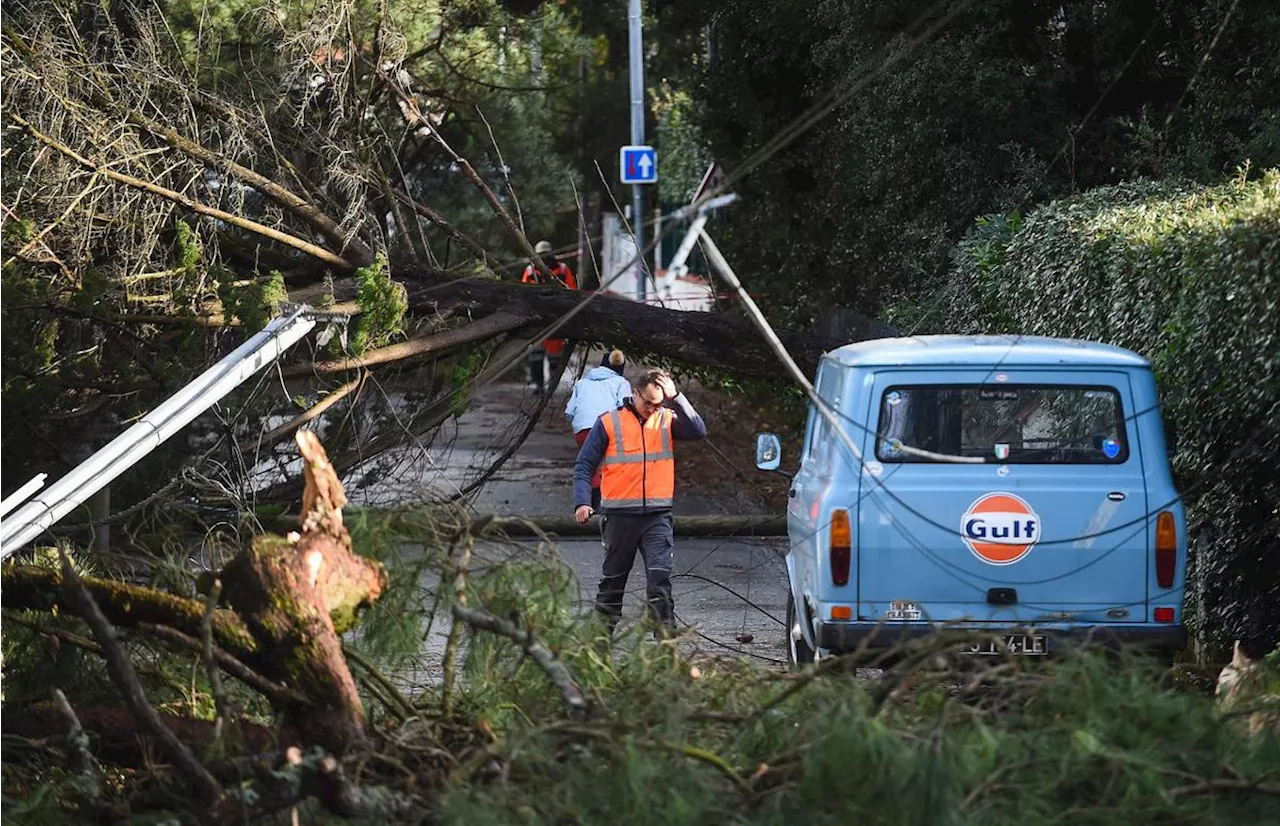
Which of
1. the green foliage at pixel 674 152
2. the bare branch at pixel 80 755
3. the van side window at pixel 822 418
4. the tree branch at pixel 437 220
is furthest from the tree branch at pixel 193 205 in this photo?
the green foliage at pixel 674 152

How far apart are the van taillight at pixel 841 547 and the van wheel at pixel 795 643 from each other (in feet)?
2.74

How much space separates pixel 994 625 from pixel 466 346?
19.6ft

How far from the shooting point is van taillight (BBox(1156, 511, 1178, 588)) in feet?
24.3

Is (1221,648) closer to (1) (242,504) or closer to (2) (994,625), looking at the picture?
(2) (994,625)

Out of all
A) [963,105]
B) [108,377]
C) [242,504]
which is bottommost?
[242,504]

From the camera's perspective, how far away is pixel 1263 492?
8.27 metres

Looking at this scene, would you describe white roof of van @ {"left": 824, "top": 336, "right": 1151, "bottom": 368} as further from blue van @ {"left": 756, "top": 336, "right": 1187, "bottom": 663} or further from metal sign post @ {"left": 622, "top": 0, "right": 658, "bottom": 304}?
metal sign post @ {"left": 622, "top": 0, "right": 658, "bottom": 304}

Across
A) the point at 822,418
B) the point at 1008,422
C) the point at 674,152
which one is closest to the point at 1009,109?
the point at 1008,422

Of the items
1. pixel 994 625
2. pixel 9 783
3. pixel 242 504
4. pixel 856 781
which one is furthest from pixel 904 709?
pixel 242 504

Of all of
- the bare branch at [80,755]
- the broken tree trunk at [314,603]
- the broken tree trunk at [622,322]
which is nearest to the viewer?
the bare branch at [80,755]

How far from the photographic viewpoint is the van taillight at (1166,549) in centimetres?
741

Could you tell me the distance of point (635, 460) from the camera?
9828 millimetres

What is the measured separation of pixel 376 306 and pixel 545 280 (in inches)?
92.5

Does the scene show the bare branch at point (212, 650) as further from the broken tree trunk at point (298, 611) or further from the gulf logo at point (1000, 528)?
the gulf logo at point (1000, 528)
